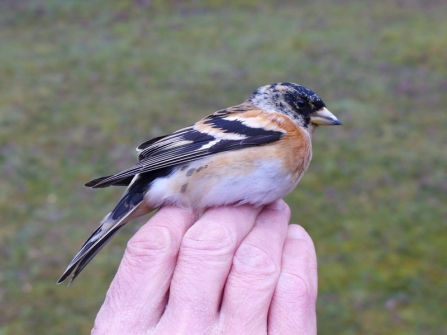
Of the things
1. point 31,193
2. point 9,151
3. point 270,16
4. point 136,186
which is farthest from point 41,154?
point 270,16

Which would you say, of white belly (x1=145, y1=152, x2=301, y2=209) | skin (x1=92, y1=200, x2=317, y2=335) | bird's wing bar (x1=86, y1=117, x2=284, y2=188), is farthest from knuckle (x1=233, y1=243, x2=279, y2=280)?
bird's wing bar (x1=86, y1=117, x2=284, y2=188)

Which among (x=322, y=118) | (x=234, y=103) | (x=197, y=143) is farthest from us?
(x=234, y=103)

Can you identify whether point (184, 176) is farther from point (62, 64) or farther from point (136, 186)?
point (62, 64)

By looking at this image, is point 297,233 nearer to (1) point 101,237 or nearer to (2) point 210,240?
(2) point 210,240

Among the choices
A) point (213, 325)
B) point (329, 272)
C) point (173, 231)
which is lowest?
point (329, 272)

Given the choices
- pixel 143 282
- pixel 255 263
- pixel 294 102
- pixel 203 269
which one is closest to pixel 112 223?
pixel 143 282

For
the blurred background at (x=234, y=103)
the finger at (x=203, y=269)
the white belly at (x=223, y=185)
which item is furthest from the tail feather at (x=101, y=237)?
the blurred background at (x=234, y=103)

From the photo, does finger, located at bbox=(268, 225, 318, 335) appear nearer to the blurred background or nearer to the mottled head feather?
the mottled head feather
